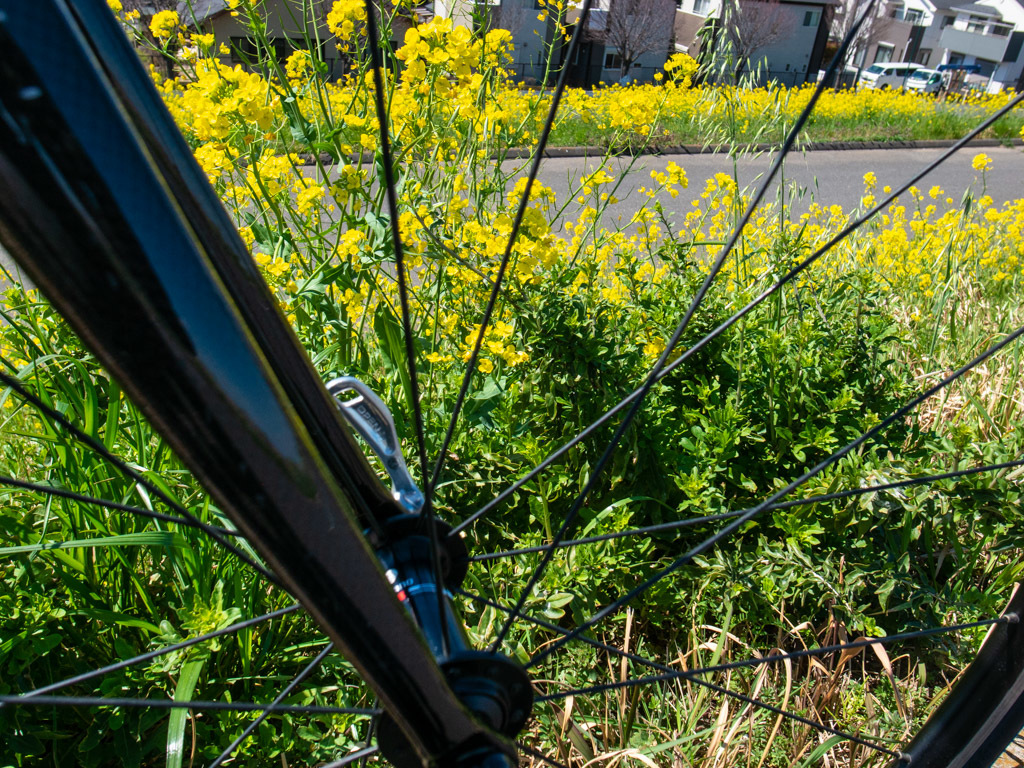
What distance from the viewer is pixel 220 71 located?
68.7 inches

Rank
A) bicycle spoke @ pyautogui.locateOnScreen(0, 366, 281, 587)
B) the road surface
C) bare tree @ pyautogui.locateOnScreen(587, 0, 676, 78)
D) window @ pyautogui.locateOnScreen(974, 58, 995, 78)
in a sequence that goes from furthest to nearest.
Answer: window @ pyautogui.locateOnScreen(974, 58, 995, 78), bare tree @ pyautogui.locateOnScreen(587, 0, 676, 78), the road surface, bicycle spoke @ pyautogui.locateOnScreen(0, 366, 281, 587)

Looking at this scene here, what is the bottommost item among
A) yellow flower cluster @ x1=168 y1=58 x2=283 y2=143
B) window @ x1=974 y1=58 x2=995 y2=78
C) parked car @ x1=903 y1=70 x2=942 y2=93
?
window @ x1=974 y1=58 x2=995 y2=78

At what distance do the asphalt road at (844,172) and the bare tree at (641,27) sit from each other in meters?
6.10

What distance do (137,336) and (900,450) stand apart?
1774mm

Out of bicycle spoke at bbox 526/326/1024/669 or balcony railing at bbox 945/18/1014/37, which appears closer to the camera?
bicycle spoke at bbox 526/326/1024/669

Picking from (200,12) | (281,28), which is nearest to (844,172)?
(200,12)

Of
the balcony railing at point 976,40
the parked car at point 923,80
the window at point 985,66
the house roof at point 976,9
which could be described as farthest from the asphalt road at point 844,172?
the house roof at point 976,9

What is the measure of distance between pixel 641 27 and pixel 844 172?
32.2 ft

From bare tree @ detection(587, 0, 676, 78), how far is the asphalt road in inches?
240

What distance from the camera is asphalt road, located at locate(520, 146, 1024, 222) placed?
716 cm

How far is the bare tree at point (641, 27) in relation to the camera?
632 inches

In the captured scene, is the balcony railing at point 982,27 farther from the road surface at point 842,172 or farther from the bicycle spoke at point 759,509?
the bicycle spoke at point 759,509

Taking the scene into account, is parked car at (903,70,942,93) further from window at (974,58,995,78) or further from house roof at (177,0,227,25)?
house roof at (177,0,227,25)

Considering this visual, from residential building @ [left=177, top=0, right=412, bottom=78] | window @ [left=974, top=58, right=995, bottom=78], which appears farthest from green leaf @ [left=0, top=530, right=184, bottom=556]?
window @ [left=974, top=58, right=995, bottom=78]
